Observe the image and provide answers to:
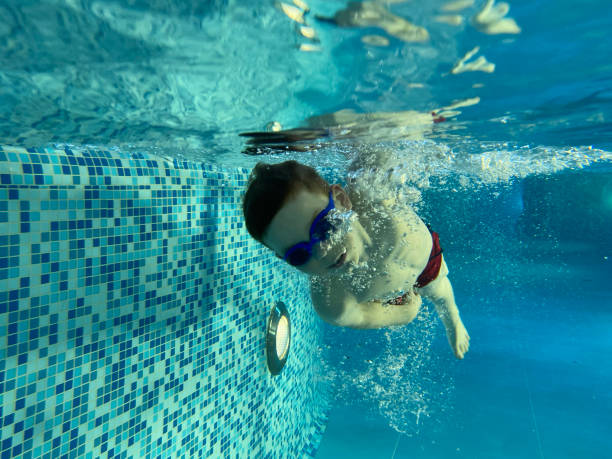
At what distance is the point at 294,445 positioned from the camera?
6.10 metres

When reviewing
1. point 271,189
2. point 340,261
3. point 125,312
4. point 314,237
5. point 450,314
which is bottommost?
point 450,314

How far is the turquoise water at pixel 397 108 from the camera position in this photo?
7.55 ft

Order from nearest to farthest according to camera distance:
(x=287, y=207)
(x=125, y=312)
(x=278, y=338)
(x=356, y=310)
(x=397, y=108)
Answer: (x=287, y=207)
(x=125, y=312)
(x=356, y=310)
(x=397, y=108)
(x=278, y=338)

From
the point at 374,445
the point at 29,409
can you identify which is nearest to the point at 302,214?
the point at 29,409

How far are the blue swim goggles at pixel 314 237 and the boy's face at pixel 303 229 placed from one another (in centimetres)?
2

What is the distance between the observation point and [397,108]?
13.4ft

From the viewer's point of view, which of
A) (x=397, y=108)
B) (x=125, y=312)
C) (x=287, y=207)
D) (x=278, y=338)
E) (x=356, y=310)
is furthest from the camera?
(x=278, y=338)

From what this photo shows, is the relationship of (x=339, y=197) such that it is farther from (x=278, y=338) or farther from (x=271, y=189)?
(x=278, y=338)

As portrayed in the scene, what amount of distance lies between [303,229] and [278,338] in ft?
12.6

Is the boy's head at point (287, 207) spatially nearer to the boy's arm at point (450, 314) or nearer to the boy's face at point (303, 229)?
the boy's face at point (303, 229)

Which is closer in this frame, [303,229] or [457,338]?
[303,229]

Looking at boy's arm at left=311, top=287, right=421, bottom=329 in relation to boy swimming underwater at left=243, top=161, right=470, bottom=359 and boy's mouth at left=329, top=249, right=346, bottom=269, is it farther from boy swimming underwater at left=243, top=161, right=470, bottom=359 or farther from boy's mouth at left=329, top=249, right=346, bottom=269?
boy's mouth at left=329, top=249, right=346, bottom=269

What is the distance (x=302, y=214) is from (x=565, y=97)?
3.84 metres

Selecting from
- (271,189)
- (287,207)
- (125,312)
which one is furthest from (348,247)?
(125,312)
